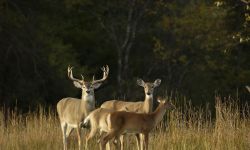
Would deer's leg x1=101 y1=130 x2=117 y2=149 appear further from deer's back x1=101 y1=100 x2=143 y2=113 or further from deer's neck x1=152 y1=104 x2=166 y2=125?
deer's back x1=101 y1=100 x2=143 y2=113

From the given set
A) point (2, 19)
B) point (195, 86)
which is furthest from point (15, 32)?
point (195, 86)

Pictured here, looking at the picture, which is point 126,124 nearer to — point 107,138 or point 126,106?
point 107,138

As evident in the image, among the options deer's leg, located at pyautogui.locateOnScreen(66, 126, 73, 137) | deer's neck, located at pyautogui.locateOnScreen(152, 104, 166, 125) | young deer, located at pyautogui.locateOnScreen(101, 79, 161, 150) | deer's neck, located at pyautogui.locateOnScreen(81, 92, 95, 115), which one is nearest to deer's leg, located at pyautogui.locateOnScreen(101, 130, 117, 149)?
deer's neck, located at pyautogui.locateOnScreen(152, 104, 166, 125)

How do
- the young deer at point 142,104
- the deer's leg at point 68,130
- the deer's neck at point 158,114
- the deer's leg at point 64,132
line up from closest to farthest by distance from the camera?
the deer's neck at point 158,114 → the young deer at point 142,104 → the deer's leg at point 64,132 → the deer's leg at point 68,130

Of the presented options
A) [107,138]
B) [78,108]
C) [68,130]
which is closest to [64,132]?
[68,130]

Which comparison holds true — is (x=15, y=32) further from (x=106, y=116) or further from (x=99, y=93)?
(x=106, y=116)

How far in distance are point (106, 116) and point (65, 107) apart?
8.89 feet

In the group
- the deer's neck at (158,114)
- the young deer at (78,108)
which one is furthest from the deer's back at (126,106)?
the deer's neck at (158,114)

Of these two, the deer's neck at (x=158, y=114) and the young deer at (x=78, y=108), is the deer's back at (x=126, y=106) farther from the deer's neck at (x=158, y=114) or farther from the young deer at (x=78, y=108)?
the deer's neck at (x=158, y=114)

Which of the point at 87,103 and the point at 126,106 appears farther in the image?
the point at 126,106

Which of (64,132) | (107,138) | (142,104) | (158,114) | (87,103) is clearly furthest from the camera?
(64,132)

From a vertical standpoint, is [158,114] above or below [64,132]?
above

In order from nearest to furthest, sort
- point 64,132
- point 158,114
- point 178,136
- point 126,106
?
1. point 158,114
2. point 178,136
3. point 126,106
4. point 64,132

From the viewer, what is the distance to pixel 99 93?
33906mm
